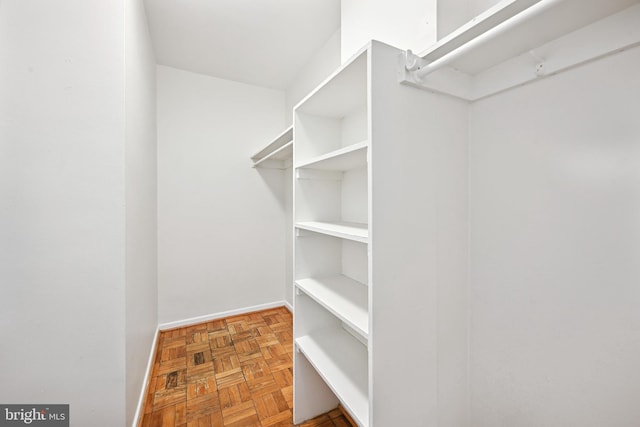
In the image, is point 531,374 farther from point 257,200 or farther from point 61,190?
point 257,200

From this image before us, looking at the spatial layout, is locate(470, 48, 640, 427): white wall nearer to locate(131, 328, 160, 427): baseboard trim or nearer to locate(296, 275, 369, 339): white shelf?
locate(296, 275, 369, 339): white shelf

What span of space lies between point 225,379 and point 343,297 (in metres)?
1.29

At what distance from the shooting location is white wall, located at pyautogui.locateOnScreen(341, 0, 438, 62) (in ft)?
3.29

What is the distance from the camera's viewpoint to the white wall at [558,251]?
717 mm

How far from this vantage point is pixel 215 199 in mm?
2857

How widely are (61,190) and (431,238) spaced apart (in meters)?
1.68

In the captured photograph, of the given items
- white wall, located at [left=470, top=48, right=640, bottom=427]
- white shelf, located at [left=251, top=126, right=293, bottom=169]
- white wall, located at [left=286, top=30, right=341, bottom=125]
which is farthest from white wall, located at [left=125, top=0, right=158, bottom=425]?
white wall, located at [left=470, top=48, right=640, bottom=427]

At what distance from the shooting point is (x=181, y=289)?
8.89 feet

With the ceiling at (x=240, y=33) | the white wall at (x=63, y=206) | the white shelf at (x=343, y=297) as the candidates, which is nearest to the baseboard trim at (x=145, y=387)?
the white wall at (x=63, y=206)

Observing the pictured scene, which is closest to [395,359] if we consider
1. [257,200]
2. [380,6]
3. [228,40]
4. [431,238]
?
[431,238]
